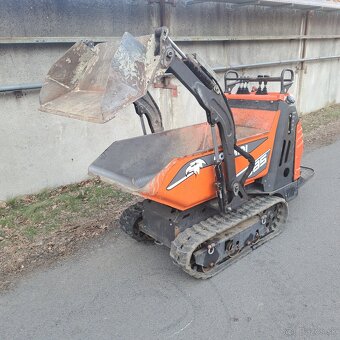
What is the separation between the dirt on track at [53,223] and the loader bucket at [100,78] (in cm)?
171

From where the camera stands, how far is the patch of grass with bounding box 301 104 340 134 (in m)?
8.72

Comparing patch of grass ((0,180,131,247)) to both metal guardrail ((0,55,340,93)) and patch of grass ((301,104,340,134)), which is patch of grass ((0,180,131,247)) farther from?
patch of grass ((301,104,340,134))

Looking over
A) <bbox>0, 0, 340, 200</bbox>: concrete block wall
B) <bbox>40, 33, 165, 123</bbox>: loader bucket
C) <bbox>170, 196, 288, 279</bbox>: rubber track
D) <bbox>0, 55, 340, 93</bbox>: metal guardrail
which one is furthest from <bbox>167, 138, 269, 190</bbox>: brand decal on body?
<bbox>0, 0, 340, 200</bbox>: concrete block wall

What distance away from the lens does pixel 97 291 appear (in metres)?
3.17

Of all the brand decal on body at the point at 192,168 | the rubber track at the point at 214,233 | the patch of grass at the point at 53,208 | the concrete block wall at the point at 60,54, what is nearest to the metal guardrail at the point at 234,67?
the concrete block wall at the point at 60,54

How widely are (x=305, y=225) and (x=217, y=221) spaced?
1385mm

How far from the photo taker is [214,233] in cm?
320

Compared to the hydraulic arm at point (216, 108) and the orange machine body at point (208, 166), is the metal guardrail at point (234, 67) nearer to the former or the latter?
the orange machine body at point (208, 166)

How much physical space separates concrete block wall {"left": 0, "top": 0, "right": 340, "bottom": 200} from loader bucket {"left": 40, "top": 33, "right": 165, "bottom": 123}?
6.63 feet

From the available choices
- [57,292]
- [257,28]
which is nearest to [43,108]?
[57,292]

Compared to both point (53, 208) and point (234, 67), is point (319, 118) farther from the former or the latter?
point (53, 208)

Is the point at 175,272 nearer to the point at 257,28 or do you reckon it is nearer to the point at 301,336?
the point at 301,336

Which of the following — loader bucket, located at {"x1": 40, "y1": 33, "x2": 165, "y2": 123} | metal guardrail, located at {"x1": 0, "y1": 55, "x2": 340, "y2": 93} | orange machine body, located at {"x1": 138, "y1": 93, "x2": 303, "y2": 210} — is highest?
loader bucket, located at {"x1": 40, "y1": 33, "x2": 165, "y2": 123}

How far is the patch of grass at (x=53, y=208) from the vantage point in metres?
4.21
